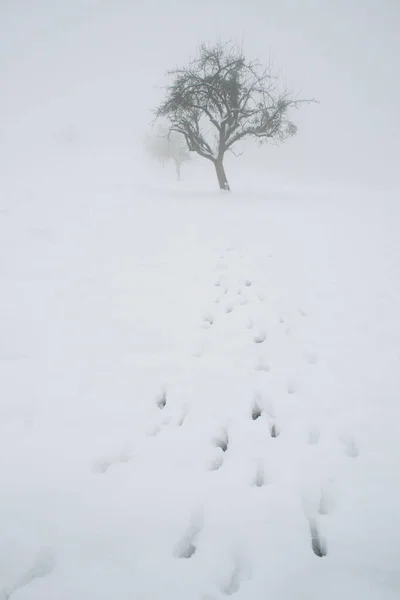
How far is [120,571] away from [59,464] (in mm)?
943

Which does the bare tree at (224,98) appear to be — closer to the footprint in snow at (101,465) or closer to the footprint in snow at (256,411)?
the footprint in snow at (256,411)

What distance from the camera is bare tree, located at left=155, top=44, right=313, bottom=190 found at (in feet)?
42.7

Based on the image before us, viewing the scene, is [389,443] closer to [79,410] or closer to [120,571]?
[120,571]

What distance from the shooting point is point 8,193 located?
10.8 meters

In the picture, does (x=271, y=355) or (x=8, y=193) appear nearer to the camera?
(x=271, y=355)

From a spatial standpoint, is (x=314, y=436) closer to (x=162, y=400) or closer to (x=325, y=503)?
(x=325, y=503)

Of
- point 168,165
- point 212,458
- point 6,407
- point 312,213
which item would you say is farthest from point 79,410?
point 168,165

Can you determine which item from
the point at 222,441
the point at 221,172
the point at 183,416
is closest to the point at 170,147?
the point at 221,172

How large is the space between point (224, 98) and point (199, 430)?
14958 mm

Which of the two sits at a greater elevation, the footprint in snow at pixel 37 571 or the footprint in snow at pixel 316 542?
the footprint in snow at pixel 316 542

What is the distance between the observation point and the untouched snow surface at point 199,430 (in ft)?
5.51

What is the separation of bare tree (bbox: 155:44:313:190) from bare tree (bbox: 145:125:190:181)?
1843 centimetres

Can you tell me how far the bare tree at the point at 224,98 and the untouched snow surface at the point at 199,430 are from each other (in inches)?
421

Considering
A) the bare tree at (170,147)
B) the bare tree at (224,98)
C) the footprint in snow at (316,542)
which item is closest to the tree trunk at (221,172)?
the bare tree at (224,98)
